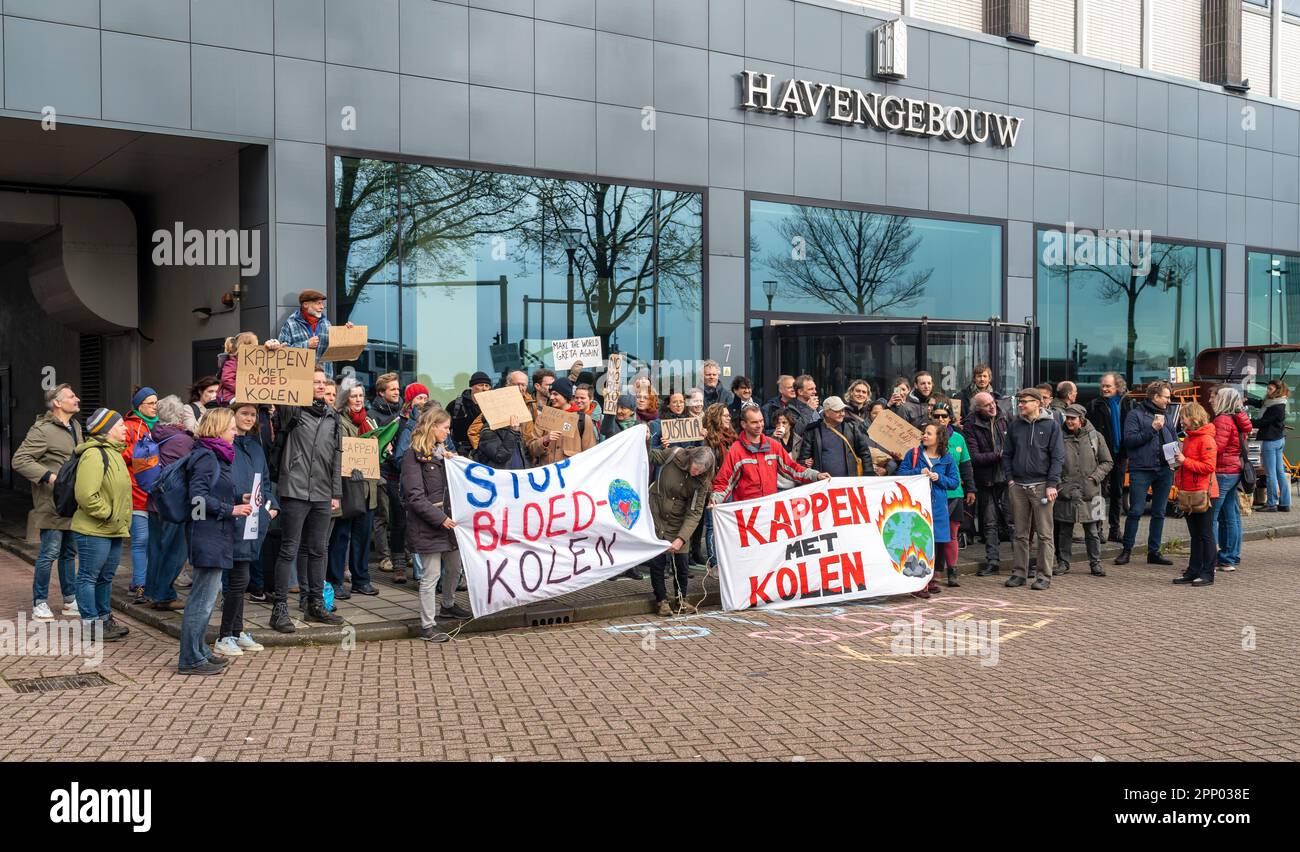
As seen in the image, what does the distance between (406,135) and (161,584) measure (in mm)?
6939

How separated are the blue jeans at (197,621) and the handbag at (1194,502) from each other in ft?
31.2

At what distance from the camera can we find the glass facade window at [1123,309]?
71.7 ft

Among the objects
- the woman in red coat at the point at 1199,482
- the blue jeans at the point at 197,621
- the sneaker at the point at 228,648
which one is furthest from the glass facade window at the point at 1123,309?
the blue jeans at the point at 197,621

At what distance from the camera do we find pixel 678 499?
10578mm

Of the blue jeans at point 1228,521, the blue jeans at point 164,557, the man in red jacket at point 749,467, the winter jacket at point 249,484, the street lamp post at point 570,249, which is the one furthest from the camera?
the street lamp post at point 570,249

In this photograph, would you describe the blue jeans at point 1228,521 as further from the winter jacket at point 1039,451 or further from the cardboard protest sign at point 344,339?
the cardboard protest sign at point 344,339

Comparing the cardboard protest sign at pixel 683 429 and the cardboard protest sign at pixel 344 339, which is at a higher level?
the cardboard protest sign at pixel 344 339

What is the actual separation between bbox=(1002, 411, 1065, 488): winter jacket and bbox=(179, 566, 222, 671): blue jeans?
26.3ft

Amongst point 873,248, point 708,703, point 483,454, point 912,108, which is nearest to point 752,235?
point 873,248

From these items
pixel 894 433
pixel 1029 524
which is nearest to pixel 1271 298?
pixel 1029 524

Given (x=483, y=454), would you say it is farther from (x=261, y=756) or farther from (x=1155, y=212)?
(x=1155, y=212)

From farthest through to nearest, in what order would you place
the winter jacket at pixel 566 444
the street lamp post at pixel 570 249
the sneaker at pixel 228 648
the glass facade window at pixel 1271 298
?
the glass facade window at pixel 1271 298, the street lamp post at pixel 570 249, the winter jacket at pixel 566 444, the sneaker at pixel 228 648

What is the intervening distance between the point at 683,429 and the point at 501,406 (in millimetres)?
1962

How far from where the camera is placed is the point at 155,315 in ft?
57.6
